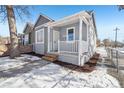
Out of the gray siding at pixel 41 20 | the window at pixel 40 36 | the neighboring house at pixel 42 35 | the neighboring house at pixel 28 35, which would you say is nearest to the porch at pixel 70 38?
the neighboring house at pixel 42 35

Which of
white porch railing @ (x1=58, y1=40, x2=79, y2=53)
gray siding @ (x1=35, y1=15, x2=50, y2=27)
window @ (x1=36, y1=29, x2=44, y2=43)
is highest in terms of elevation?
gray siding @ (x1=35, y1=15, x2=50, y2=27)

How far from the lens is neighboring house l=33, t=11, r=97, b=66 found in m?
5.92

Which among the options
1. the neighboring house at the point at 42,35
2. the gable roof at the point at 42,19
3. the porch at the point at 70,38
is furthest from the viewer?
the gable roof at the point at 42,19

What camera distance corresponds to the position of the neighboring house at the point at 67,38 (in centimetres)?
592

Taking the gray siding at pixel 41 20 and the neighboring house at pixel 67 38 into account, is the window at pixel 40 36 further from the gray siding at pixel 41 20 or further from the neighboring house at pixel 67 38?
the gray siding at pixel 41 20

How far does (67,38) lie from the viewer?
26.8ft

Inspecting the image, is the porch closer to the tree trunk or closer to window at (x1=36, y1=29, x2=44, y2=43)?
window at (x1=36, y1=29, x2=44, y2=43)

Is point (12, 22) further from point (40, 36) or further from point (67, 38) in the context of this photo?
point (67, 38)

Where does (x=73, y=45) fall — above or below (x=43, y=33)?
below

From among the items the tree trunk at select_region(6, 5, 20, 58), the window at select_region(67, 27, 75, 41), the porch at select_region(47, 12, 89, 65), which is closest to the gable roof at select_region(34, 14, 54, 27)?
the porch at select_region(47, 12, 89, 65)

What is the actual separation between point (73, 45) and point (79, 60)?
926 millimetres
